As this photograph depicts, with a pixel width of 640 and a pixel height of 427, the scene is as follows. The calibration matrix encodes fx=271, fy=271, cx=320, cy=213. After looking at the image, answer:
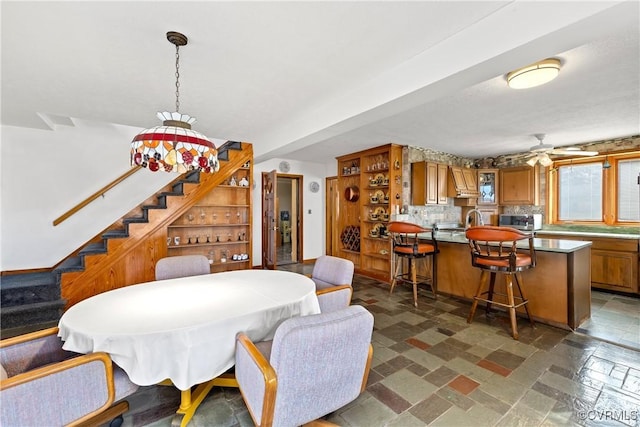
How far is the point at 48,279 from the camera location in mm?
3361

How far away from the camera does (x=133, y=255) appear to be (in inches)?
139

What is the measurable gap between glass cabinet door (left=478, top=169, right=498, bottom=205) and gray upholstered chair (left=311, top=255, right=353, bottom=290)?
432cm

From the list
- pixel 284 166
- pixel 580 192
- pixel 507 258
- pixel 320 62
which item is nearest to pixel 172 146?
pixel 320 62

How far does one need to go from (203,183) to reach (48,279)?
7.13 ft

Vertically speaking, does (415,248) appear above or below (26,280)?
above

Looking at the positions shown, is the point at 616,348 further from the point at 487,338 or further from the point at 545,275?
the point at 487,338

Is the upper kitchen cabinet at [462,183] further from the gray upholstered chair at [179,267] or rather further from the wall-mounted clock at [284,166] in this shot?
the gray upholstered chair at [179,267]

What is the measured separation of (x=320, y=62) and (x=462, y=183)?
4.16 meters

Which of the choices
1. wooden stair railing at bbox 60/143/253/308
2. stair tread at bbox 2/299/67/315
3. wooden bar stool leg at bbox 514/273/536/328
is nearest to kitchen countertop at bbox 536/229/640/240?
wooden bar stool leg at bbox 514/273/536/328

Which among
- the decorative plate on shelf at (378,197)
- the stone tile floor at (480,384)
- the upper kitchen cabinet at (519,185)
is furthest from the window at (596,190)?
the decorative plate on shelf at (378,197)

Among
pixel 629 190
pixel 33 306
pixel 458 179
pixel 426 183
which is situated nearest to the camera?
pixel 33 306

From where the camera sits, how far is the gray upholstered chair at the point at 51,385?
1048 mm

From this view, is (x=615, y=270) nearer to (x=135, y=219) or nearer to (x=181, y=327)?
(x=181, y=327)

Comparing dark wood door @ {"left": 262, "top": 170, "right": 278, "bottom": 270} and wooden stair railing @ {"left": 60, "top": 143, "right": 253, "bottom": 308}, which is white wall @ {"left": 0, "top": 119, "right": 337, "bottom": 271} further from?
dark wood door @ {"left": 262, "top": 170, "right": 278, "bottom": 270}
